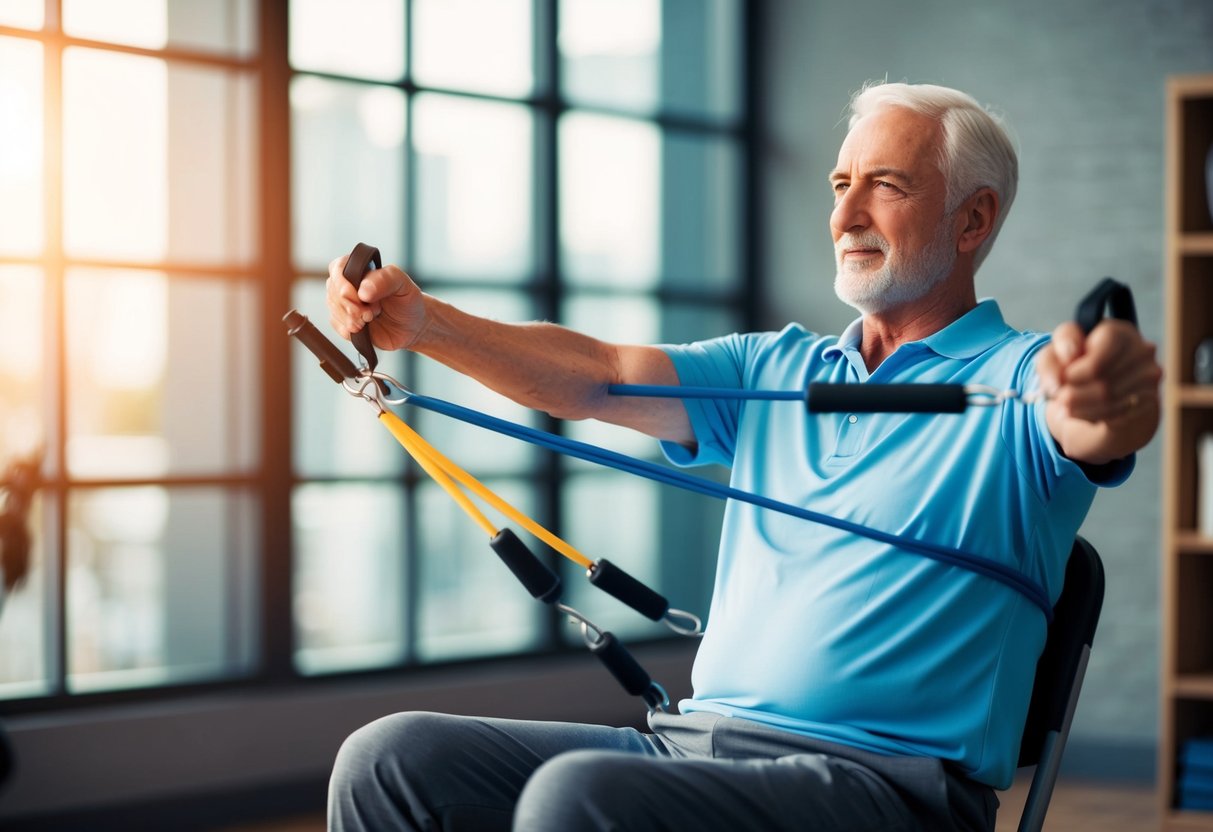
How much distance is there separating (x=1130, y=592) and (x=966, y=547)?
2.74 metres

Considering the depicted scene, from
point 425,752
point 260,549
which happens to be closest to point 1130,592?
point 260,549

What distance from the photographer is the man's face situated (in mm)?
1805

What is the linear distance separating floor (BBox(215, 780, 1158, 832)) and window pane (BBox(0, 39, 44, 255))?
5.37 ft

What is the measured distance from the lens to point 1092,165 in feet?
13.4

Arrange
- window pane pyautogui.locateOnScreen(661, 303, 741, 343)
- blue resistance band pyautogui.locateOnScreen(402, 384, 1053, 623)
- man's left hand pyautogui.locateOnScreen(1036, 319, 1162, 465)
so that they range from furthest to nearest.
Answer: window pane pyautogui.locateOnScreen(661, 303, 741, 343), blue resistance band pyautogui.locateOnScreen(402, 384, 1053, 623), man's left hand pyautogui.locateOnScreen(1036, 319, 1162, 465)

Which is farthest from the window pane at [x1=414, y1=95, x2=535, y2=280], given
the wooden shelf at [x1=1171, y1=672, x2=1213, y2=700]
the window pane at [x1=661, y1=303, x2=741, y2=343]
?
the wooden shelf at [x1=1171, y1=672, x2=1213, y2=700]

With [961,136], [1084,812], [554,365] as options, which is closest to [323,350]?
[554,365]

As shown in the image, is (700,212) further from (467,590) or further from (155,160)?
(155,160)

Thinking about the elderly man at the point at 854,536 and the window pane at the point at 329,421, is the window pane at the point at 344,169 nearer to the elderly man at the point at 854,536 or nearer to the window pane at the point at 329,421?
the window pane at the point at 329,421

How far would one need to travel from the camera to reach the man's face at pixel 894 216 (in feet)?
5.92

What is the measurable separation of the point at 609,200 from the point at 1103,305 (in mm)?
3361

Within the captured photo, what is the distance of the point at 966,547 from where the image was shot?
5.05 feet

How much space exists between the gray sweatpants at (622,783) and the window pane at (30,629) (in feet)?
7.33

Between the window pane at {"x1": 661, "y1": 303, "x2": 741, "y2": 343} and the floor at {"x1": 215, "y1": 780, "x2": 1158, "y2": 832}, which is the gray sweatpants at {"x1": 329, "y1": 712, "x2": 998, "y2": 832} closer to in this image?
the floor at {"x1": 215, "y1": 780, "x2": 1158, "y2": 832}
